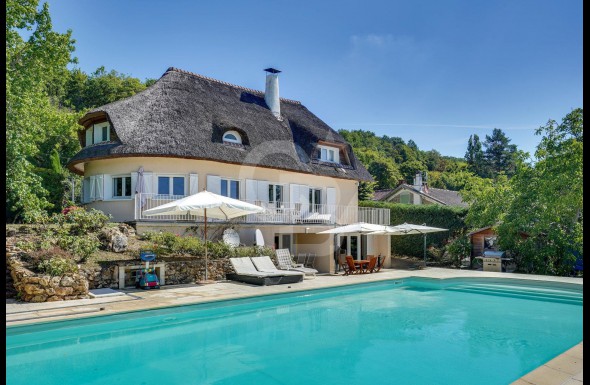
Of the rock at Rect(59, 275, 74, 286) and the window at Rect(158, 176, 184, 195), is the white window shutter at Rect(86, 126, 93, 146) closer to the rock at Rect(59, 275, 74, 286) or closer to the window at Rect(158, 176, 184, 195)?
the window at Rect(158, 176, 184, 195)

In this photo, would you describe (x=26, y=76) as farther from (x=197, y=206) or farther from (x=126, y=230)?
(x=197, y=206)

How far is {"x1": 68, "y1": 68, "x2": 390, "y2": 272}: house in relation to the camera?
16578 millimetres

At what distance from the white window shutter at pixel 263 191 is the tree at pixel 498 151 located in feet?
195

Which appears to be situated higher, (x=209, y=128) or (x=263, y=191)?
(x=209, y=128)

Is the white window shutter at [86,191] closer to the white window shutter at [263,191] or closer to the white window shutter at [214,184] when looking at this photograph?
the white window shutter at [214,184]

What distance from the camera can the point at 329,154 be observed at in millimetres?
22266

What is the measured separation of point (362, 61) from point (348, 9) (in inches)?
386

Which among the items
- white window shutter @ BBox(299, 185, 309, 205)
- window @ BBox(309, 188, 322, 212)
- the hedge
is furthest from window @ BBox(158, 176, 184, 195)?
the hedge

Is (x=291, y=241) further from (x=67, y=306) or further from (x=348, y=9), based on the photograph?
(x=348, y=9)

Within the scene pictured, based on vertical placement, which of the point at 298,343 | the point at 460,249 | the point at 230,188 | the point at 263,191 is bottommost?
the point at 298,343

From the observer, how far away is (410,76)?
Answer: 16406mm

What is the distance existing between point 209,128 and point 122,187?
4.13 meters

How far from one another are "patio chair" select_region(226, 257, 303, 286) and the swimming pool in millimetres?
1095

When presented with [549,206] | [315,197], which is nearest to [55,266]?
[315,197]
